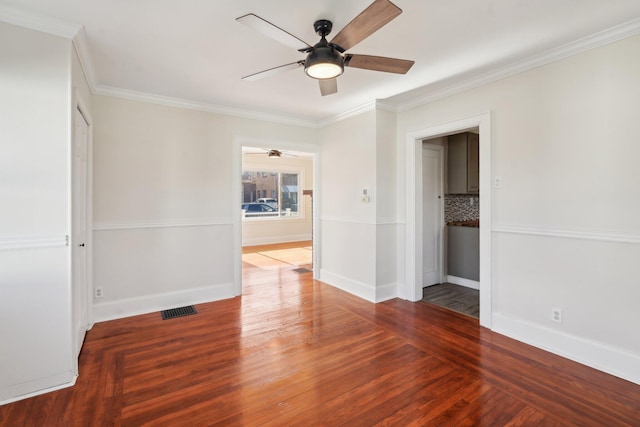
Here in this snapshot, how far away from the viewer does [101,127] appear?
11.0 feet

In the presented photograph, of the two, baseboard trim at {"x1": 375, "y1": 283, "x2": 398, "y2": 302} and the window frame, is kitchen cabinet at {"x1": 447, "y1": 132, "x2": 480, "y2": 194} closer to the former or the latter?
baseboard trim at {"x1": 375, "y1": 283, "x2": 398, "y2": 302}

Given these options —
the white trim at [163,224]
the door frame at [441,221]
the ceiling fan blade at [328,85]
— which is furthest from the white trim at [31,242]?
the door frame at [441,221]

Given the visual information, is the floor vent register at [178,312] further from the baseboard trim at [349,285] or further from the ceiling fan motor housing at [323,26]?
the ceiling fan motor housing at [323,26]

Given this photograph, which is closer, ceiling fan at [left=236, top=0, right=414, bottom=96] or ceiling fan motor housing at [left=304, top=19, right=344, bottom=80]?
ceiling fan at [left=236, top=0, right=414, bottom=96]

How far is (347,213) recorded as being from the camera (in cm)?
444

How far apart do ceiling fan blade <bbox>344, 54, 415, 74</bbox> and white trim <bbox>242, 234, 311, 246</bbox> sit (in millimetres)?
6920

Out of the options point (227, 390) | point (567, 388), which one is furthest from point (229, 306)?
point (567, 388)

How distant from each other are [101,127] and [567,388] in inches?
190

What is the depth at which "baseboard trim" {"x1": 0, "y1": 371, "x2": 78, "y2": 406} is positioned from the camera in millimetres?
2035

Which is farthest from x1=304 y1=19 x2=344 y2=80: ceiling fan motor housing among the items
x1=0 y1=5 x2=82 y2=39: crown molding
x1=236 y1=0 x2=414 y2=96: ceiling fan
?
x1=0 y1=5 x2=82 y2=39: crown molding

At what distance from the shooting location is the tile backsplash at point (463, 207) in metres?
4.85

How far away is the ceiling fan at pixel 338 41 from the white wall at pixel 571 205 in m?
1.41

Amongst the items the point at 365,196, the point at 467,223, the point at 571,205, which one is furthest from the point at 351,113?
the point at 571,205

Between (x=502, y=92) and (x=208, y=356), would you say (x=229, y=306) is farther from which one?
(x=502, y=92)
